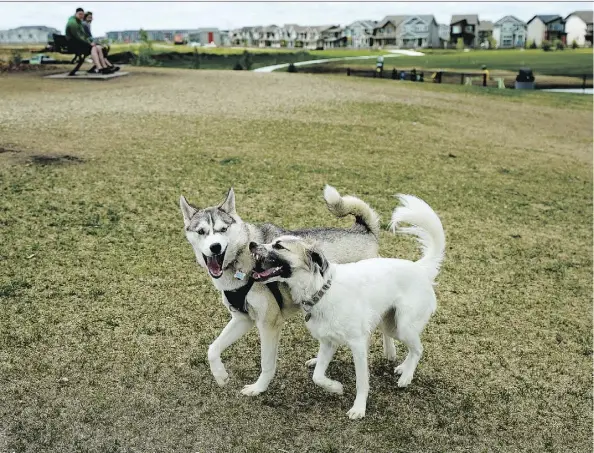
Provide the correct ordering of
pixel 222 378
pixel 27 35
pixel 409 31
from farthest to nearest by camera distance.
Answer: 1. pixel 409 31
2. pixel 27 35
3. pixel 222 378

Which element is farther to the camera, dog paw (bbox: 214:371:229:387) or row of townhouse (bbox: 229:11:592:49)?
row of townhouse (bbox: 229:11:592:49)

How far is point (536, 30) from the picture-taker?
115m

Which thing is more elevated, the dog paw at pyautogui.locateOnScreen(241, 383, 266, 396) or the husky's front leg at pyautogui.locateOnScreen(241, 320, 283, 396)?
the husky's front leg at pyautogui.locateOnScreen(241, 320, 283, 396)

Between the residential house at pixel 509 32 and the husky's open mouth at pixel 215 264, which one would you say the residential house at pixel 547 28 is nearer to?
the residential house at pixel 509 32

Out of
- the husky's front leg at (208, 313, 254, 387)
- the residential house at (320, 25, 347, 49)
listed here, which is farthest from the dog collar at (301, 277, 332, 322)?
the residential house at (320, 25, 347, 49)

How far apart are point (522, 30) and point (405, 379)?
127862 mm

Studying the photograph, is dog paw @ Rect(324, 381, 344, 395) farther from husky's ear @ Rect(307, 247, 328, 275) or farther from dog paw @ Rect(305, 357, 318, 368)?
husky's ear @ Rect(307, 247, 328, 275)

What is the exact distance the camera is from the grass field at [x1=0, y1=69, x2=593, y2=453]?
484cm

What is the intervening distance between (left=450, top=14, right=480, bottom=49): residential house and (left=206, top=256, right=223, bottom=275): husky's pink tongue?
11881cm

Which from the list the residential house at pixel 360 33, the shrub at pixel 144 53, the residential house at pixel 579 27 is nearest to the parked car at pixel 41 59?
the shrub at pixel 144 53

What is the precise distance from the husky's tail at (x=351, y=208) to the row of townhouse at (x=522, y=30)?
374 ft

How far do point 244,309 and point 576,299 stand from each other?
507cm

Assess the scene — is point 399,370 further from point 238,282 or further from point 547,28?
point 547,28

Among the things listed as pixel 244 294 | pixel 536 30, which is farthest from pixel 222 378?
pixel 536 30
